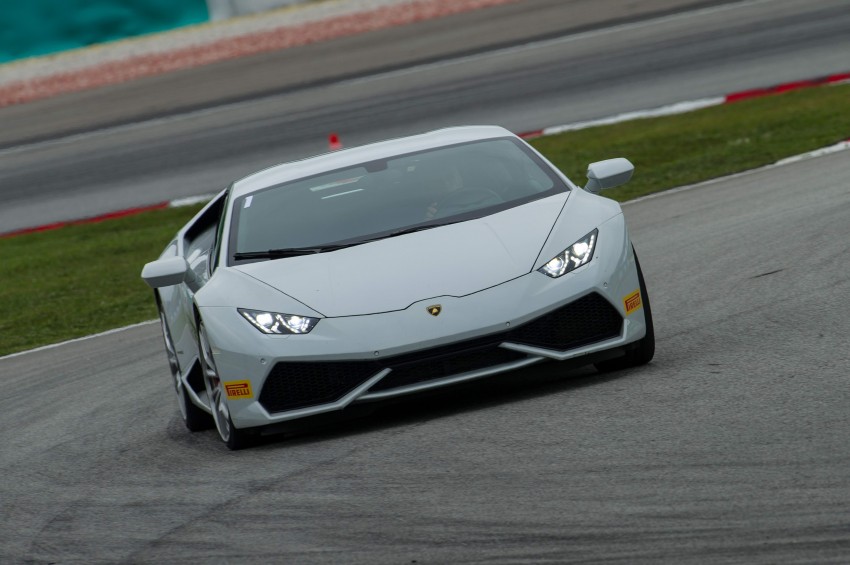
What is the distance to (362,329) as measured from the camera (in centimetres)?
603

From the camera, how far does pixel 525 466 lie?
515 centimetres

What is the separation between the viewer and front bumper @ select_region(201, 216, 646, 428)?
237 inches

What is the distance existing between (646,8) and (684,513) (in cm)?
2102

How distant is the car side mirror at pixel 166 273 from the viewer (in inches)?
267

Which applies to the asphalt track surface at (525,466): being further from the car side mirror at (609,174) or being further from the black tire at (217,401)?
the car side mirror at (609,174)

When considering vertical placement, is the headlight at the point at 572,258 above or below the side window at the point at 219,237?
above

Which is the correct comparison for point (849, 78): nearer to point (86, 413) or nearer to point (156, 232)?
point (156, 232)

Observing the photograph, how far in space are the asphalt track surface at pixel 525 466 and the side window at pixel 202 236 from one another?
2.64 ft

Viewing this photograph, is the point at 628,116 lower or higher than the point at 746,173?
lower

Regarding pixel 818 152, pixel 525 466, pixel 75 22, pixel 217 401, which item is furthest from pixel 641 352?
pixel 75 22

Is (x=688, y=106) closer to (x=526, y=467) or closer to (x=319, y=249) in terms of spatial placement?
(x=319, y=249)

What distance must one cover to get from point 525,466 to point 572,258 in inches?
55.7

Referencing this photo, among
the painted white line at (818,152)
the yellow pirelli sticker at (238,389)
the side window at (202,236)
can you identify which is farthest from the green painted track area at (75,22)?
the yellow pirelli sticker at (238,389)

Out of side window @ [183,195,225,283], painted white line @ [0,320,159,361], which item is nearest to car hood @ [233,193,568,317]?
side window @ [183,195,225,283]
